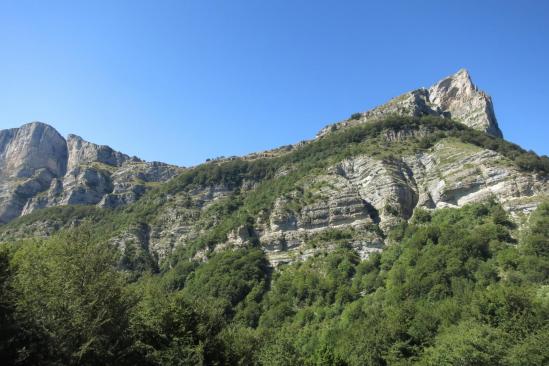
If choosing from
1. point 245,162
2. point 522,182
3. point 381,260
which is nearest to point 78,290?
point 381,260

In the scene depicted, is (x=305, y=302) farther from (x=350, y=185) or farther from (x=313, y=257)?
(x=350, y=185)

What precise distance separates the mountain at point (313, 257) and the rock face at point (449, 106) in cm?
78

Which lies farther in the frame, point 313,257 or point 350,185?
point 350,185

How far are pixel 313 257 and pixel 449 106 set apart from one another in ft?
399

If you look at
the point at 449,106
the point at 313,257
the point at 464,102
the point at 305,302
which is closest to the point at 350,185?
the point at 313,257

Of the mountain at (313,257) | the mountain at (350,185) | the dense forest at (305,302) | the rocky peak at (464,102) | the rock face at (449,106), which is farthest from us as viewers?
the rocky peak at (464,102)

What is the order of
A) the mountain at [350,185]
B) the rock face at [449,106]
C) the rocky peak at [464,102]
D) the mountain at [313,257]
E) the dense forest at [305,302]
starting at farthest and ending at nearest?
the rocky peak at [464,102] → the rock face at [449,106] → the mountain at [350,185] → the mountain at [313,257] → the dense forest at [305,302]

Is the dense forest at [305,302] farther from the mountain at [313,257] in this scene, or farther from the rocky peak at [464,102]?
the rocky peak at [464,102]

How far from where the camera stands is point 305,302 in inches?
3056

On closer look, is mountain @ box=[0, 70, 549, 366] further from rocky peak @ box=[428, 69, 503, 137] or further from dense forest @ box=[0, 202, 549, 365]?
rocky peak @ box=[428, 69, 503, 137]

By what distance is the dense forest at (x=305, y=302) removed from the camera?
72.9 ft

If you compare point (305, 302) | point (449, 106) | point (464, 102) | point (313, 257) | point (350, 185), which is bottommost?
point (305, 302)

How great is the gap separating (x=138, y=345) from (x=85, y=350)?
5.10 meters

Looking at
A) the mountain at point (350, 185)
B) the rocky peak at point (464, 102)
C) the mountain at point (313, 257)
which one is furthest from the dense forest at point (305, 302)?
the rocky peak at point (464, 102)
